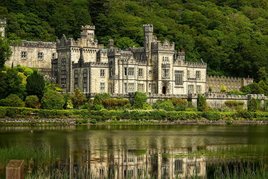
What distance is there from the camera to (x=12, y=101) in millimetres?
63031

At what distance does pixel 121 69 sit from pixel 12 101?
54.9 feet

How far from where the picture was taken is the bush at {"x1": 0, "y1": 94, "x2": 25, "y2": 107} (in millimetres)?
63031

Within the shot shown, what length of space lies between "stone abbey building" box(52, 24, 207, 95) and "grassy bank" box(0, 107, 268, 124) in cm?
845

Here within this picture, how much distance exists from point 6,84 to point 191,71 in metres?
26.1

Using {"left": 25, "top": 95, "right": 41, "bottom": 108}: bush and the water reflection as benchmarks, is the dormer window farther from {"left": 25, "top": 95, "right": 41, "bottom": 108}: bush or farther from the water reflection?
the water reflection

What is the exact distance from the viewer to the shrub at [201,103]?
74938mm

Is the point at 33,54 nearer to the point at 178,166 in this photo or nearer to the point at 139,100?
the point at 139,100

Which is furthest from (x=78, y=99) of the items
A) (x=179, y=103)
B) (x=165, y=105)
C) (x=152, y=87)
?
(x=152, y=87)

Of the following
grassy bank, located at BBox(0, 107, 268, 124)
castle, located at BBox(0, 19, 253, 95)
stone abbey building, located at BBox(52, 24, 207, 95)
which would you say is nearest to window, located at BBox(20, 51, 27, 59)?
castle, located at BBox(0, 19, 253, 95)

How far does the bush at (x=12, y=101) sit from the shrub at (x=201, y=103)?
2109 centimetres

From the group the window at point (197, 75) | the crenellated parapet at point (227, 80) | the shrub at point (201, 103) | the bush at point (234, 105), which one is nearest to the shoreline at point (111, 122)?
the shrub at point (201, 103)

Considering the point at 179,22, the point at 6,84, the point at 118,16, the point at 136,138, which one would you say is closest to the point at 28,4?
the point at 118,16

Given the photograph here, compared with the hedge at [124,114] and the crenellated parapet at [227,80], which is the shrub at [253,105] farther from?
the crenellated parapet at [227,80]

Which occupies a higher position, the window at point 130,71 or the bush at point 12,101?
the window at point 130,71
